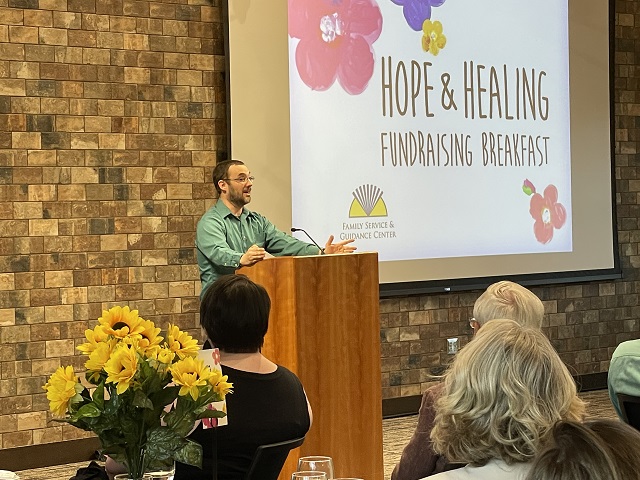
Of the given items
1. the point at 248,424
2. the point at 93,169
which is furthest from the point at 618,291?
the point at 248,424

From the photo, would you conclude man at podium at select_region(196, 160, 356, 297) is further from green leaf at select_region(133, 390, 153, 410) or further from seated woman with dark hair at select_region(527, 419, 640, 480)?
seated woman with dark hair at select_region(527, 419, 640, 480)

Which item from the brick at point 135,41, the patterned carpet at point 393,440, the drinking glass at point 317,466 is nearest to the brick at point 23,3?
the brick at point 135,41

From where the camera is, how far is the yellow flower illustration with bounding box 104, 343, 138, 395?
177 centimetres

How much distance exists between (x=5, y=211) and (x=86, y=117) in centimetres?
71

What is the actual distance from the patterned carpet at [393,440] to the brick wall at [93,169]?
0.68ft

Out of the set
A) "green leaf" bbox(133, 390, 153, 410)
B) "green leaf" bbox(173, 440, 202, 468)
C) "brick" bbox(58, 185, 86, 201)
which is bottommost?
"green leaf" bbox(173, 440, 202, 468)

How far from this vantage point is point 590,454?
105cm

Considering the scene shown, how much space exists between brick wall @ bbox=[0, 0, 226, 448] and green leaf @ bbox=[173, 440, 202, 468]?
389cm

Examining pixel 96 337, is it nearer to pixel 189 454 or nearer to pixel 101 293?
pixel 189 454

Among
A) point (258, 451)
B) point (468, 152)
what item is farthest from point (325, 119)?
point (258, 451)

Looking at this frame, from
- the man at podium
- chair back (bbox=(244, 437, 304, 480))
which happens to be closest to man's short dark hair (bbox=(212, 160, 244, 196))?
the man at podium

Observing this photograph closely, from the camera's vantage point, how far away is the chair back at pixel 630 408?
2689mm

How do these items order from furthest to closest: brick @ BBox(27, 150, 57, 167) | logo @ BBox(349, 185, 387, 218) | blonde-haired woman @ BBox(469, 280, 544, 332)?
logo @ BBox(349, 185, 387, 218) < brick @ BBox(27, 150, 57, 167) < blonde-haired woman @ BBox(469, 280, 544, 332)

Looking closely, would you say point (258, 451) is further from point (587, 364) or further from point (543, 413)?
point (587, 364)
